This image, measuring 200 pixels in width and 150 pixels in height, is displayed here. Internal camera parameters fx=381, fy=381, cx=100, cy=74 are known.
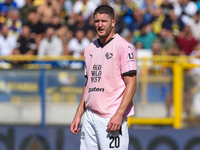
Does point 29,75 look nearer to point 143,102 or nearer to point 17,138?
point 17,138

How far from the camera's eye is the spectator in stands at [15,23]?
11.1m

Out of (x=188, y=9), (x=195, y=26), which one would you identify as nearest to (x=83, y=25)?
(x=195, y=26)

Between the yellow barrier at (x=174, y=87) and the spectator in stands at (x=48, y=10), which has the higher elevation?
the spectator in stands at (x=48, y=10)

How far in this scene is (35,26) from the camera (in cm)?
1054

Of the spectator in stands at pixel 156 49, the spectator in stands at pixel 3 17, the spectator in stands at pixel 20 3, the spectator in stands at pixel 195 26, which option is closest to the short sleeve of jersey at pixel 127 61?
the spectator in stands at pixel 156 49

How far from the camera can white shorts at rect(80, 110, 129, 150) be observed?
12.5 feet

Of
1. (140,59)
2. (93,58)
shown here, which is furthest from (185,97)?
(93,58)

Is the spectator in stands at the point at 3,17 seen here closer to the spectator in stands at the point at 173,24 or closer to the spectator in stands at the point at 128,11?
the spectator in stands at the point at 128,11

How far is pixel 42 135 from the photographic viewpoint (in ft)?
24.0

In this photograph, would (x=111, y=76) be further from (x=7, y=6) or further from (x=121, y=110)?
(x=7, y=6)

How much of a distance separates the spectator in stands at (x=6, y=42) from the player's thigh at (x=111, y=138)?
663 cm

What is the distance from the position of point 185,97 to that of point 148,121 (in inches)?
33.6

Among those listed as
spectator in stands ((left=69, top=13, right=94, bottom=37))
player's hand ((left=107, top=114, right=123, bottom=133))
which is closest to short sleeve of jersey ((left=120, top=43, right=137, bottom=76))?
player's hand ((left=107, top=114, right=123, bottom=133))

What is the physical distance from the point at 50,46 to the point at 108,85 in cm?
599
